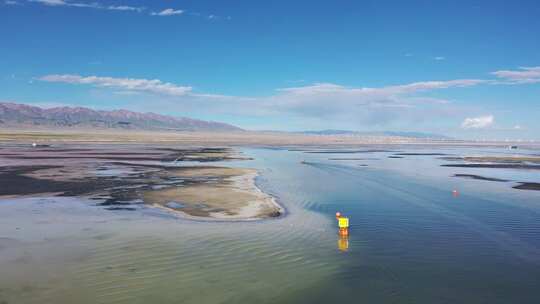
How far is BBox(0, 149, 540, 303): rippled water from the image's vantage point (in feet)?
36.1

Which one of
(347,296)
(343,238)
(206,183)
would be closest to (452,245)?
(343,238)

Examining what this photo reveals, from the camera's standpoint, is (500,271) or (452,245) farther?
(452,245)

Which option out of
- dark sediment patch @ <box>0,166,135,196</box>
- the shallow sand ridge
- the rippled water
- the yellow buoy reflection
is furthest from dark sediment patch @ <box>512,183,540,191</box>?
dark sediment patch @ <box>0,166,135,196</box>

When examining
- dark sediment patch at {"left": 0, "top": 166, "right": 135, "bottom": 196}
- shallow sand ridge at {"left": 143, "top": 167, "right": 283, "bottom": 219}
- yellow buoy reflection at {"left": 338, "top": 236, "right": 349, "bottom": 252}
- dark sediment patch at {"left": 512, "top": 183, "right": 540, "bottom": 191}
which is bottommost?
yellow buoy reflection at {"left": 338, "top": 236, "right": 349, "bottom": 252}

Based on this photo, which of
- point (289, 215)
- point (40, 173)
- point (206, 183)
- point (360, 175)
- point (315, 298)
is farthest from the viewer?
point (360, 175)

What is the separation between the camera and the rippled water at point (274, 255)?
36.1ft

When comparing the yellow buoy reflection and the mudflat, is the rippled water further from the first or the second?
the mudflat

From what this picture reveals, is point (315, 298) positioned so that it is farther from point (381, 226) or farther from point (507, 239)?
point (507, 239)

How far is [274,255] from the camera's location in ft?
46.6

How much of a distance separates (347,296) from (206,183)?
21.4 m

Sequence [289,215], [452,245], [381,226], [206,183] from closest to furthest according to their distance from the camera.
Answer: [452,245] → [381,226] → [289,215] → [206,183]

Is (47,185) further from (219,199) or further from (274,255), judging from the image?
(274,255)

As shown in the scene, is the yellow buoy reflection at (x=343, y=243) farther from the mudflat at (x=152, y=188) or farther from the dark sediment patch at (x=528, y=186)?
the dark sediment patch at (x=528, y=186)

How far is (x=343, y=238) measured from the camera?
1666 cm
